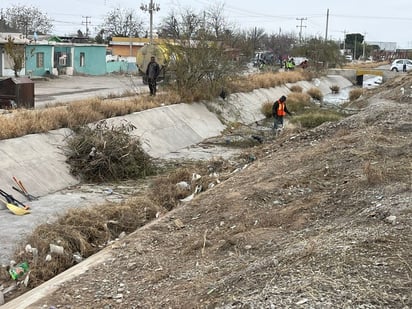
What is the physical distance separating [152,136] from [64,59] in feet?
101

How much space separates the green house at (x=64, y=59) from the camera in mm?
43341

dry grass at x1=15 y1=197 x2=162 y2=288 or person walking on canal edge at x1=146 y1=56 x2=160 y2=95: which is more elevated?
person walking on canal edge at x1=146 y1=56 x2=160 y2=95

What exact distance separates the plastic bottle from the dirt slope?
126cm

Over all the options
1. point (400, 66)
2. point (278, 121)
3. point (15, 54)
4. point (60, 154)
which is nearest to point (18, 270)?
point (60, 154)

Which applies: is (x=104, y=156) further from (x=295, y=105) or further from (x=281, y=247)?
(x=295, y=105)

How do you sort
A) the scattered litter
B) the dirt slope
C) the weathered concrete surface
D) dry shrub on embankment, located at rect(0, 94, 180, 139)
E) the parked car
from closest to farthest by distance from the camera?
the dirt slope < the scattered litter < the weathered concrete surface < dry shrub on embankment, located at rect(0, 94, 180, 139) < the parked car

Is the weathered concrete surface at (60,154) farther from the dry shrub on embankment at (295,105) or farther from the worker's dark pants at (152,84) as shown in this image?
the dry shrub on embankment at (295,105)

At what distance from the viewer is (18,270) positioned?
770 cm

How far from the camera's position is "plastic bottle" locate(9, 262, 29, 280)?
7630 millimetres

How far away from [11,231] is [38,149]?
470 cm

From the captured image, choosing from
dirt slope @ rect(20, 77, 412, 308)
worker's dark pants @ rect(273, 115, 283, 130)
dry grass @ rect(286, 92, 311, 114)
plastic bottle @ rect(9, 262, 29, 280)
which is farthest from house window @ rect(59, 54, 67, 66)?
plastic bottle @ rect(9, 262, 29, 280)

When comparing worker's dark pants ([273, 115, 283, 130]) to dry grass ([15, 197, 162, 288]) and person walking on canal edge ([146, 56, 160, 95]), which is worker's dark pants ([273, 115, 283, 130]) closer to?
person walking on canal edge ([146, 56, 160, 95])

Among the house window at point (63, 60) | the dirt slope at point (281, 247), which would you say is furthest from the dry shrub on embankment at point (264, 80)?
the dirt slope at point (281, 247)

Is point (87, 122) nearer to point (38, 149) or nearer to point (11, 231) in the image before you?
point (38, 149)
